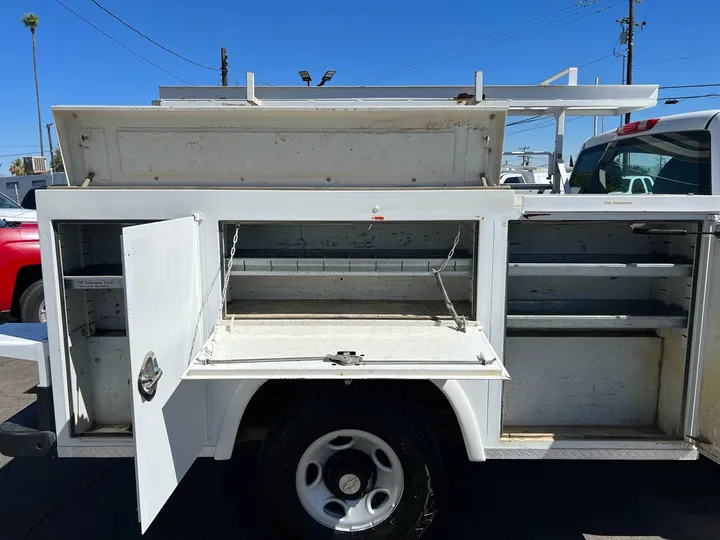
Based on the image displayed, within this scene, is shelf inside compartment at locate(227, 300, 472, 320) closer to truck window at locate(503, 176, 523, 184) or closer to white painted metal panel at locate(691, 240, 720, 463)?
white painted metal panel at locate(691, 240, 720, 463)

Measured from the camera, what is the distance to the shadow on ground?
9.61ft

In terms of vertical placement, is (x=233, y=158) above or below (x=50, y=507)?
above

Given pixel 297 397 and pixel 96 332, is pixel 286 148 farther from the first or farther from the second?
pixel 96 332

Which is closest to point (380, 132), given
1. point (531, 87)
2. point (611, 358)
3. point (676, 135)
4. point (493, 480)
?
point (611, 358)

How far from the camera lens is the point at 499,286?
257cm

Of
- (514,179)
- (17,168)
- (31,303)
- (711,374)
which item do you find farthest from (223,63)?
(17,168)

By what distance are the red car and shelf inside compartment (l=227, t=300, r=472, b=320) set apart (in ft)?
13.8

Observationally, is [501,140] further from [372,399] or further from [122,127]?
[122,127]

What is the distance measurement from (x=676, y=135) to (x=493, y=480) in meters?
3.18

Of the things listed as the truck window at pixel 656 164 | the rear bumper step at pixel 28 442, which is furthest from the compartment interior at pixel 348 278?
the truck window at pixel 656 164

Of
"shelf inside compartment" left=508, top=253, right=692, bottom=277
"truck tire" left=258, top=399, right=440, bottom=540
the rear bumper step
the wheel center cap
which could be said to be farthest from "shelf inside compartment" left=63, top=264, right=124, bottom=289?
"shelf inside compartment" left=508, top=253, right=692, bottom=277

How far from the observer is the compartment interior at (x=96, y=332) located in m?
2.65

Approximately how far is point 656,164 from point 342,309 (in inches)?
127

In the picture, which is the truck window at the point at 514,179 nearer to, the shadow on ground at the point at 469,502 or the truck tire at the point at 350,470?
the shadow on ground at the point at 469,502
